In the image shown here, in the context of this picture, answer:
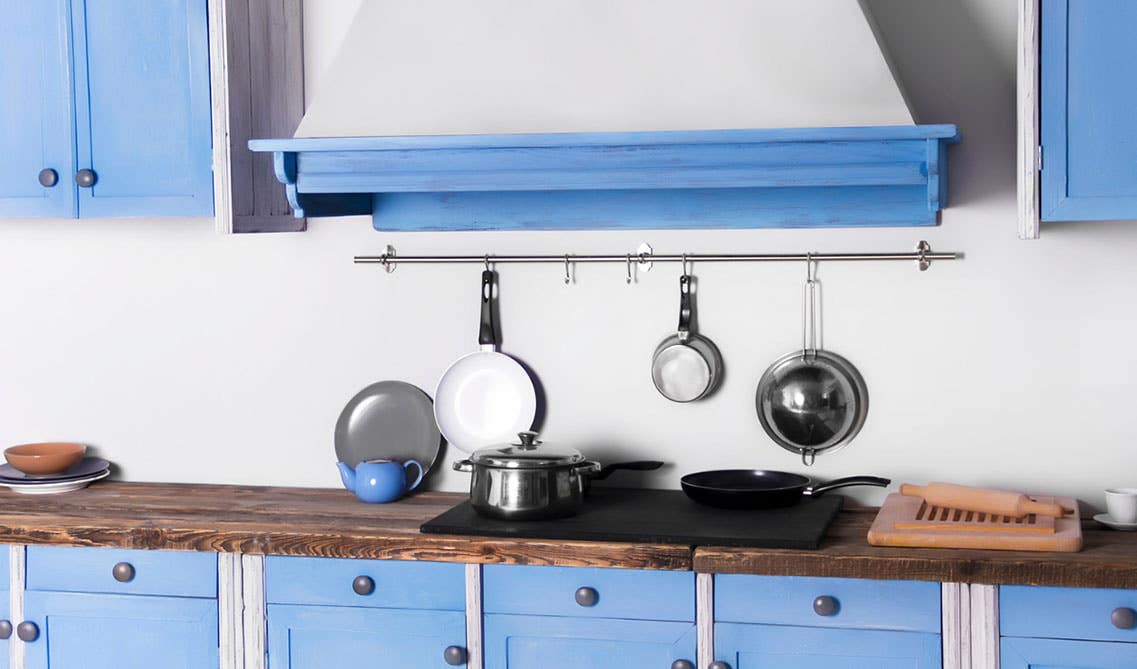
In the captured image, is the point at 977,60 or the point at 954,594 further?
the point at 977,60

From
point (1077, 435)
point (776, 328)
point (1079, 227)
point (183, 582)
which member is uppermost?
point (1079, 227)

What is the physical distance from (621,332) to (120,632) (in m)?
1.29

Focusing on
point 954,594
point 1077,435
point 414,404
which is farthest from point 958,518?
Result: point 414,404

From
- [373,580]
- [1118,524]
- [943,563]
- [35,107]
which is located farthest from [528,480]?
[35,107]

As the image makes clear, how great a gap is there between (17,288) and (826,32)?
214 centimetres

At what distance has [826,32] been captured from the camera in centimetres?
274

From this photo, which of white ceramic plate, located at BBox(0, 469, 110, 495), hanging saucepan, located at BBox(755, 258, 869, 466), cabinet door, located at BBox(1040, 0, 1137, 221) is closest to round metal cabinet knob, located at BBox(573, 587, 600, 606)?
hanging saucepan, located at BBox(755, 258, 869, 466)

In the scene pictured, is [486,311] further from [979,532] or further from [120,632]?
[979,532]

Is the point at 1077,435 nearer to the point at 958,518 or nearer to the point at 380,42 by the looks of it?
the point at 958,518

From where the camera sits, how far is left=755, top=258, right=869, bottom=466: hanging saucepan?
3.06m

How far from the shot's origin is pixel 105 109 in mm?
3082

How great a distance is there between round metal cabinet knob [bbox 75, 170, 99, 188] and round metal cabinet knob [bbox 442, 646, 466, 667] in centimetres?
132

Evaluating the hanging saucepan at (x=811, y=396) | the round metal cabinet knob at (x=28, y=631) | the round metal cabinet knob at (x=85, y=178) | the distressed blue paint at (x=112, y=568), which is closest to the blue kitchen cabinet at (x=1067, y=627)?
the hanging saucepan at (x=811, y=396)

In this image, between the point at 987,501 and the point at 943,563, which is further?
the point at 987,501
